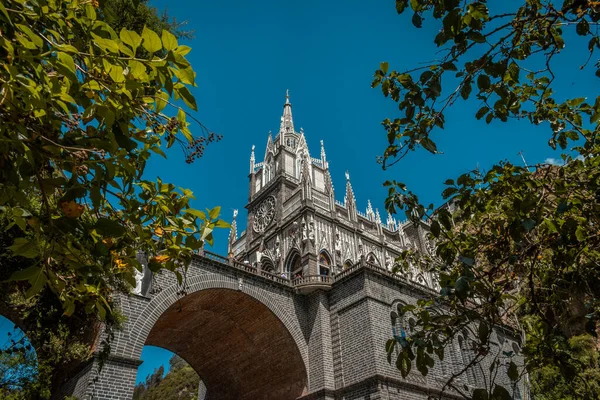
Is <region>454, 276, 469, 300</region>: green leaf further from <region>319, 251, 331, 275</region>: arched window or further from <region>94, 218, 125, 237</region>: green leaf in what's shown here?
<region>319, 251, 331, 275</region>: arched window

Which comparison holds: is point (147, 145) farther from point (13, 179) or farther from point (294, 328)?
point (294, 328)

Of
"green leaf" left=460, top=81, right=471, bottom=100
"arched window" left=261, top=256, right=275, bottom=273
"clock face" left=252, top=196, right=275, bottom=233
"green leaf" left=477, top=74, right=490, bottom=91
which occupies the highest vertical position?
"clock face" left=252, top=196, right=275, bottom=233

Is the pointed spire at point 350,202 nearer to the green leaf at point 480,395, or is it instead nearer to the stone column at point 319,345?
the stone column at point 319,345

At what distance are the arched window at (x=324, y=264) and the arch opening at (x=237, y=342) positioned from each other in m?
9.24

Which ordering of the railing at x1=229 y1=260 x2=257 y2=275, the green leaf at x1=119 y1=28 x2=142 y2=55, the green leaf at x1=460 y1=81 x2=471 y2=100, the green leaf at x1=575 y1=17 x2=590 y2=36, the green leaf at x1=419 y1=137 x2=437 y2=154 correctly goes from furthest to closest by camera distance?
the railing at x1=229 y1=260 x2=257 y2=275
the green leaf at x1=460 y1=81 x2=471 y2=100
the green leaf at x1=575 y1=17 x2=590 y2=36
the green leaf at x1=419 y1=137 x2=437 y2=154
the green leaf at x1=119 y1=28 x2=142 y2=55

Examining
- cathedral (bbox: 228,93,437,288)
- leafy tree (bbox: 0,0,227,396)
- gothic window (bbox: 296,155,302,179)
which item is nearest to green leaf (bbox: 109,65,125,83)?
leafy tree (bbox: 0,0,227,396)

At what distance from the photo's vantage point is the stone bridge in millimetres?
15555

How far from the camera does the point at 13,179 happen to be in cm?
263

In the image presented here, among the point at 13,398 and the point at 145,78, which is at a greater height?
the point at 145,78

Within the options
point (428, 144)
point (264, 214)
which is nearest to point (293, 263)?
point (264, 214)

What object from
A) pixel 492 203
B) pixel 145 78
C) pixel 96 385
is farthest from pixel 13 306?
pixel 492 203

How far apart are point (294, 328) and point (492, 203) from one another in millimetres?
13624

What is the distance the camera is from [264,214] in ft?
107

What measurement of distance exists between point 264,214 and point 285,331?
16.0m
